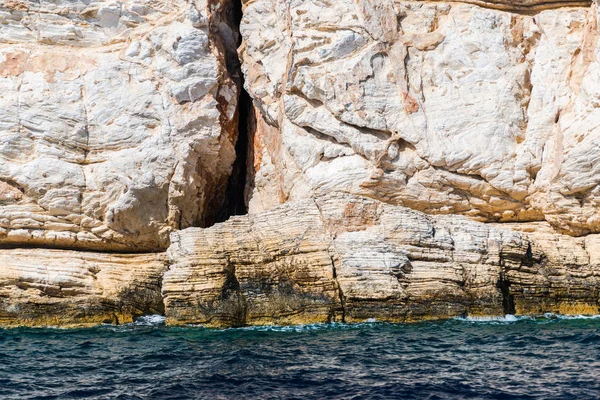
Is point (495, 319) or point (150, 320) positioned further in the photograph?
point (150, 320)

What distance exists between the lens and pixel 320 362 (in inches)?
427

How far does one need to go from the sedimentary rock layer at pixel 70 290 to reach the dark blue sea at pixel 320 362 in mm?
1261

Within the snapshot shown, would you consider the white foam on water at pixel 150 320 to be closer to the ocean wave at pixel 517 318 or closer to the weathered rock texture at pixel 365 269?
the weathered rock texture at pixel 365 269

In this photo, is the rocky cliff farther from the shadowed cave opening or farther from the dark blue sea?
the dark blue sea

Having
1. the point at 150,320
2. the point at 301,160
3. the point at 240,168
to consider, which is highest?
the point at 240,168

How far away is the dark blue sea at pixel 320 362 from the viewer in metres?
9.59

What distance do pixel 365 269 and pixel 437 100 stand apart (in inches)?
157

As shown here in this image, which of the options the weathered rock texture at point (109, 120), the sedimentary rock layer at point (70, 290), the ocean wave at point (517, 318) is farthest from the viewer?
the weathered rock texture at point (109, 120)

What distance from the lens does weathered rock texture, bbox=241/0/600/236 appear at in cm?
1541

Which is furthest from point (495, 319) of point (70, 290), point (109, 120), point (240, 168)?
point (109, 120)

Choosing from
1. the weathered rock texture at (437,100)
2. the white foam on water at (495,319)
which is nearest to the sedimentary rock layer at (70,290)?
the weathered rock texture at (437,100)

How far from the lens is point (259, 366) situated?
1080cm

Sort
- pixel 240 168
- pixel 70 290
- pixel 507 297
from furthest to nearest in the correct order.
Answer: pixel 240 168
pixel 70 290
pixel 507 297

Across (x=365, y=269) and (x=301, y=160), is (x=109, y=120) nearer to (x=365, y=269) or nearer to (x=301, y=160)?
(x=301, y=160)
